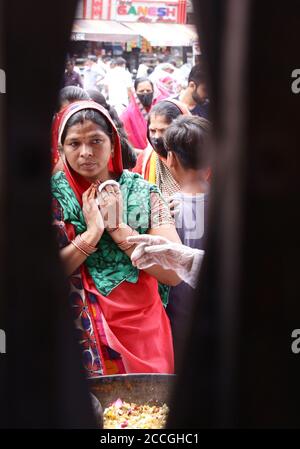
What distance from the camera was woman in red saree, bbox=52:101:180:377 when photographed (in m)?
1.32

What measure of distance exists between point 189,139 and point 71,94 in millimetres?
244

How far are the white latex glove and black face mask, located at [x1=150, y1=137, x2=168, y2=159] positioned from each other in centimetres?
16

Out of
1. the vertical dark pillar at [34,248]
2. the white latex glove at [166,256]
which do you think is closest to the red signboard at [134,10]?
the vertical dark pillar at [34,248]

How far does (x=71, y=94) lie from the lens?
1.30 m

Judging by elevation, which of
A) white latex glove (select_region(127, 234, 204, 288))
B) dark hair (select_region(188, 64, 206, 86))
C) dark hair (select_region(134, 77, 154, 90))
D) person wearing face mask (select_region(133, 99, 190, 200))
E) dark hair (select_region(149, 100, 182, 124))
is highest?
dark hair (select_region(188, 64, 206, 86))

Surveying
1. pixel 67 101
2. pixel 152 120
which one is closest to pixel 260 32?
pixel 152 120

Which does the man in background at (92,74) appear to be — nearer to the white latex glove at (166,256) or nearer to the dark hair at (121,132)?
the dark hair at (121,132)

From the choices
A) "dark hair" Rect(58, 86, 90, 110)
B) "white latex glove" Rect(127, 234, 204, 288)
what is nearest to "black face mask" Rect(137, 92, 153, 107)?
"dark hair" Rect(58, 86, 90, 110)

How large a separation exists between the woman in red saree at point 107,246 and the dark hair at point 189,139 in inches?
3.4

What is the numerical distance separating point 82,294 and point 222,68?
527mm

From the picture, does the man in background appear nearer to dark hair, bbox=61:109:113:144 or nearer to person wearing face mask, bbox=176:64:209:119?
dark hair, bbox=61:109:113:144

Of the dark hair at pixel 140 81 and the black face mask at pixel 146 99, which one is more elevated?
the dark hair at pixel 140 81

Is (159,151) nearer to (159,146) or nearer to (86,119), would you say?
(159,146)

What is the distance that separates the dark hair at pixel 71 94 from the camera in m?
1.30
